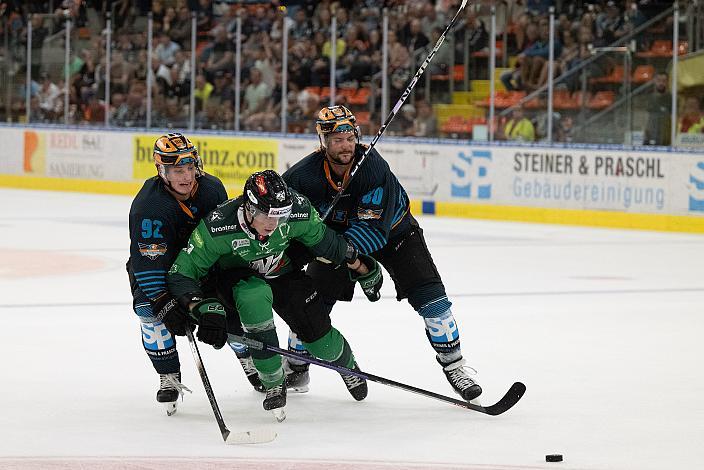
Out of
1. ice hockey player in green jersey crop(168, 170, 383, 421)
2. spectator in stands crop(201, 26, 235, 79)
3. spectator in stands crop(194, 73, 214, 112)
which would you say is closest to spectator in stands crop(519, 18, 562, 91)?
spectator in stands crop(201, 26, 235, 79)

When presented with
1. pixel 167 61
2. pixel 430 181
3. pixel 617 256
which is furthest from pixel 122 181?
pixel 617 256

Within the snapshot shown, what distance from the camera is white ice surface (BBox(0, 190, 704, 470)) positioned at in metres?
4.56

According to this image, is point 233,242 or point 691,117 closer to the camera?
point 233,242

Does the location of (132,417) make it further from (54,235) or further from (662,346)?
(54,235)

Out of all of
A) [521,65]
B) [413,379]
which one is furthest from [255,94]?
[413,379]

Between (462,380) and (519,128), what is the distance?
9.11m

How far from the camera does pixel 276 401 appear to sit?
507 centimetres

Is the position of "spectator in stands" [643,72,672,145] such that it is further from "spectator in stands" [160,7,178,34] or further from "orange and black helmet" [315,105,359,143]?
"orange and black helmet" [315,105,359,143]

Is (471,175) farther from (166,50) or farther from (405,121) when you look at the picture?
(166,50)

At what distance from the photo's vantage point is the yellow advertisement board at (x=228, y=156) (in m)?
16.3

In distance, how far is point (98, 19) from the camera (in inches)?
694

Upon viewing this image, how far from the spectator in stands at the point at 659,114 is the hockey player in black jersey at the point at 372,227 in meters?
8.09

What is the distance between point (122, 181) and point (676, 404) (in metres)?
12.9

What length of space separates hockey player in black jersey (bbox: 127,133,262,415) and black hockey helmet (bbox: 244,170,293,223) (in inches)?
14.8
